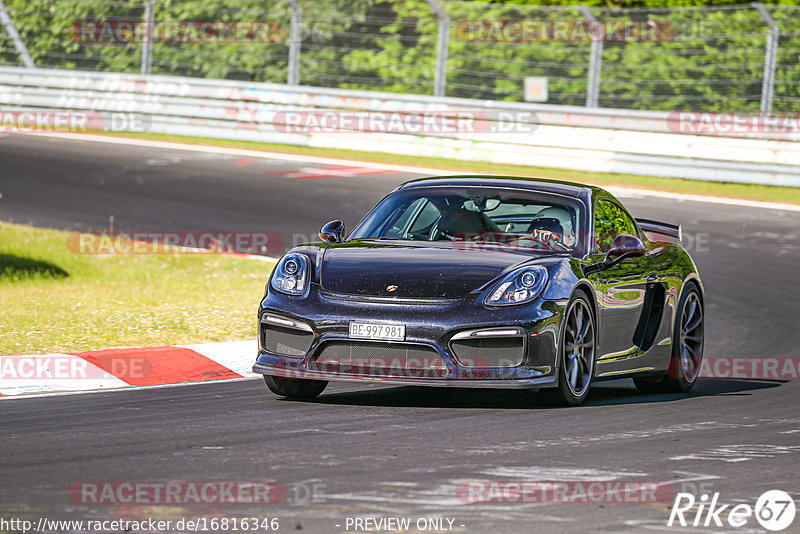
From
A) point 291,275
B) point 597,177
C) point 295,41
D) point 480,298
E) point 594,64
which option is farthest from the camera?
point 295,41

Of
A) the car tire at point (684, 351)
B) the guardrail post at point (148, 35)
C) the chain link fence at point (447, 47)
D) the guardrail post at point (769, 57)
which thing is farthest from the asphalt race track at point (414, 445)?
the guardrail post at point (148, 35)

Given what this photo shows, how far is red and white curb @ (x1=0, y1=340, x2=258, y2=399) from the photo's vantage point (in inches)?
343

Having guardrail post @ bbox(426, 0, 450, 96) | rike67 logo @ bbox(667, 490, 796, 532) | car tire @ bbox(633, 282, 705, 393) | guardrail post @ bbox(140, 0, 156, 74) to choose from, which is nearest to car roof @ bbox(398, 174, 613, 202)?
car tire @ bbox(633, 282, 705, 393)

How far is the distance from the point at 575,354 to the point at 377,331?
120cm

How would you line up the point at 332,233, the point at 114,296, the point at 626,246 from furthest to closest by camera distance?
the point at 114,296, the point at 332,233, the point at 626,246

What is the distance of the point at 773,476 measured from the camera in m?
6.28

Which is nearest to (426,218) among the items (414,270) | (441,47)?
(414,270)

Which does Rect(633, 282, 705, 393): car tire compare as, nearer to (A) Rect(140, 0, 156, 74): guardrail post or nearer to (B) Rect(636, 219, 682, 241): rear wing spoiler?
(B) Rect(636, 219, 682, 241): rear wing spoiler

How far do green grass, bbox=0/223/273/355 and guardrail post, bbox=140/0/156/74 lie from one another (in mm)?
8473

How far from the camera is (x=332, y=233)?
29.1 feet

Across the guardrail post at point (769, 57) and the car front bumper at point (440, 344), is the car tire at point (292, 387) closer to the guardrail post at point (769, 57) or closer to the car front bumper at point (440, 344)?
the car front bumper at point (440, 344)

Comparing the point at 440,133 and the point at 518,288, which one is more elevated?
the point at 440,133

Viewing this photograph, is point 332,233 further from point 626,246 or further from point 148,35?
point 148,35

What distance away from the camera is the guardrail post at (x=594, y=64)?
21.4 meters
